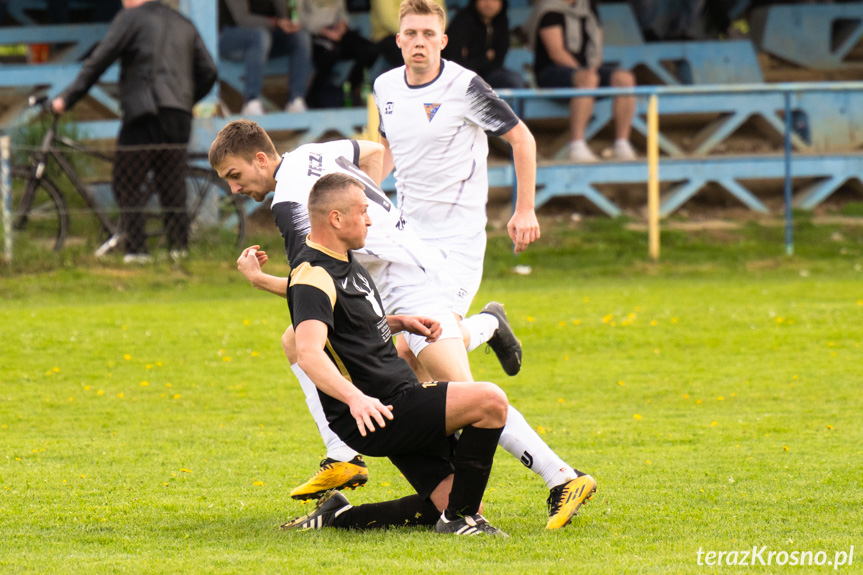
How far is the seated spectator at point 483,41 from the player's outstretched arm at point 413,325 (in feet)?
31.5

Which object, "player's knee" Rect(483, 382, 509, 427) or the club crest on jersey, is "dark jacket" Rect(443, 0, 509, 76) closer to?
the club crest on jersey

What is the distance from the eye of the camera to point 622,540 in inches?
170

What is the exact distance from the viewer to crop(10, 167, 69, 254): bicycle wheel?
1216cm

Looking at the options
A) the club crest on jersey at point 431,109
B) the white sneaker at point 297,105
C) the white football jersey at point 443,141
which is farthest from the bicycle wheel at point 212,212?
the club crest on jersey at point 431,109

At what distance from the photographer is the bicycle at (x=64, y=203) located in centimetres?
1220

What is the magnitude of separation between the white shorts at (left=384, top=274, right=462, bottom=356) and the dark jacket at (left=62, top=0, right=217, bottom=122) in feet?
25.5

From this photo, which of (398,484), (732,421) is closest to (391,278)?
(398,484)

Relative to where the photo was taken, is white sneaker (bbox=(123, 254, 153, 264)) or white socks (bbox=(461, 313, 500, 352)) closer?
white socks (bbox=(461, 313, 500, 352))

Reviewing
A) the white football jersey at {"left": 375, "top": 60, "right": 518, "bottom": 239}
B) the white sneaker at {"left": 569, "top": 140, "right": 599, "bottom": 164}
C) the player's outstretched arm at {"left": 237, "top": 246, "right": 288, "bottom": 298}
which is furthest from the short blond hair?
the white sneaker at {"left": 569, "top": 140, "right": 599, "bottom": 164}

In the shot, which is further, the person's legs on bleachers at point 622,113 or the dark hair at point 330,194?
the person's legs on bleachers at point 622,113

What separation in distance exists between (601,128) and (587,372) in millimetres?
7292

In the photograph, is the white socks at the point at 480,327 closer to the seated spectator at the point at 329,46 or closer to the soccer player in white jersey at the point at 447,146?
the soccer player in white jersey at the point at 447,146

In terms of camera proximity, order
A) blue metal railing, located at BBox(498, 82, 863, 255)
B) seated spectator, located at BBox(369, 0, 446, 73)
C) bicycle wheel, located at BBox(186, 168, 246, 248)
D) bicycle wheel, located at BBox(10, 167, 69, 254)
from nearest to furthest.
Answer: bicycle wheel, located at BBox(10, 167, 69, 254) < bicycle wheel, located at BBox(186, 168, 246, 248) < blue metal railing, located at BBox(498, 82, 863, 255) < seated spectator, located at BBox(369, 0, 446, 73)

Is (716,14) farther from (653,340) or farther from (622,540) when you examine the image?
(622,540)
